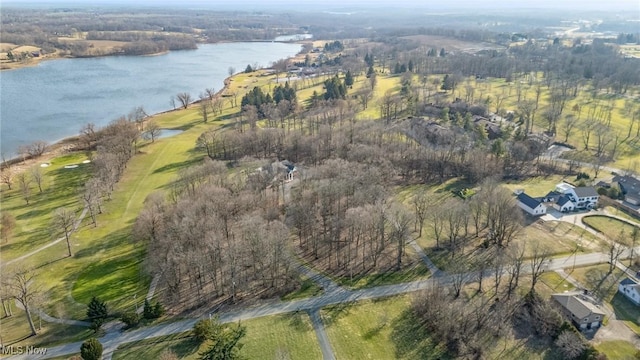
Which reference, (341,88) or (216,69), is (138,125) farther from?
(216,69)

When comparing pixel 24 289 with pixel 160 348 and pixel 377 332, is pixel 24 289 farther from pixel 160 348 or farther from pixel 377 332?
pixel 377 332

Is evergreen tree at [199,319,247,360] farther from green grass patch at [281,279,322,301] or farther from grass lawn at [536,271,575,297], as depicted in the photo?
grass lawn at [536,271,575,297]

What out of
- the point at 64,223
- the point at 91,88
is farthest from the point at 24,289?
the point at 91,88

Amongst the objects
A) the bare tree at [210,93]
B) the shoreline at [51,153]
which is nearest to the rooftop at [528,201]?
the shoreline at [51,153]

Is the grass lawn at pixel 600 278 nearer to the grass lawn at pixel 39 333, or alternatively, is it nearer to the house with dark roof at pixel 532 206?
the house with dark roof at pixel 532 206

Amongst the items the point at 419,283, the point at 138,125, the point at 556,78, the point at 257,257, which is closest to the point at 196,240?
the point at 257,257

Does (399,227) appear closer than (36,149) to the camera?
Yes

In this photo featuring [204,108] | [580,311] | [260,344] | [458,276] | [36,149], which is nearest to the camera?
[260,344]
